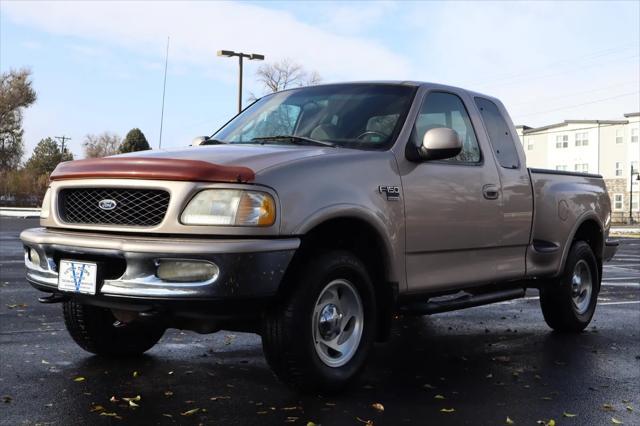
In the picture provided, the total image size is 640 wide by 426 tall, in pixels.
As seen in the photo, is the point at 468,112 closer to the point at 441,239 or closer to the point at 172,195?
the point at 441,239

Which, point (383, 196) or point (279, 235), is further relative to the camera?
point (383, 196)

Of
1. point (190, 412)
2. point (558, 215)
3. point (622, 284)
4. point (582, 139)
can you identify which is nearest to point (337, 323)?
point (190, 412)

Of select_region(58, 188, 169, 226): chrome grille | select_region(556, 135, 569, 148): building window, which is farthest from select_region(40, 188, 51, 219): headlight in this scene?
select_region(556, 135, 569, 148): building window

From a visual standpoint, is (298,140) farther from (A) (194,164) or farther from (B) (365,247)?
(A) (194,164)

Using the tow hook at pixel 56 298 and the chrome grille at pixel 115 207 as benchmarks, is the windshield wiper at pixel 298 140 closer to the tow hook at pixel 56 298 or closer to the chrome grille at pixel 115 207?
the chrome grille at pixel 115 207

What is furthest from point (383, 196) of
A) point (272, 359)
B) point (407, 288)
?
point (272, 359)

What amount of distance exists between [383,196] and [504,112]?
90.9 inches

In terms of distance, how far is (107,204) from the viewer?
4.19 m

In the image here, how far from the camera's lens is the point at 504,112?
21.3ft

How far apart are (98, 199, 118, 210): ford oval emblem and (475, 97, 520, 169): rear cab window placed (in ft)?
10.2

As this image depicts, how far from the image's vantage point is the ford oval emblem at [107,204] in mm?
4160

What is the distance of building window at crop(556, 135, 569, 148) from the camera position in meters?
61.6

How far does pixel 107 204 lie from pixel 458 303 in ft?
8.40

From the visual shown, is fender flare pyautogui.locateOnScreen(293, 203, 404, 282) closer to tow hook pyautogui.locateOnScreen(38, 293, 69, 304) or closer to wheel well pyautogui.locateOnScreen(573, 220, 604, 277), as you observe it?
tow hook pyautogui.locateOnScreen(38, 293, 69, 304)
